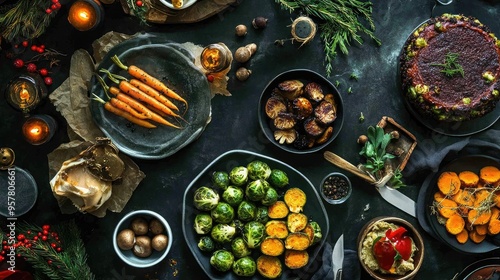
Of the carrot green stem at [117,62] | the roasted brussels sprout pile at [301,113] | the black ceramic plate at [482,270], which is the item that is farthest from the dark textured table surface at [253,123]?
the black ceramic plate at [482,270]

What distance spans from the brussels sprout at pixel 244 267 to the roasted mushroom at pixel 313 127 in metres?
0.94

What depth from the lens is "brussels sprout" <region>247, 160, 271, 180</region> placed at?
4.50 m

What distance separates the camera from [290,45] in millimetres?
4660

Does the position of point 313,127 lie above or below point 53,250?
above

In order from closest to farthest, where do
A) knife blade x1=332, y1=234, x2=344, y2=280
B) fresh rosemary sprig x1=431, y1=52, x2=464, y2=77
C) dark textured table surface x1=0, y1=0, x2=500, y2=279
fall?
1. fresh rosemary sprig x1=431, y1=52, x2=464, y2=77
2. knife blade x1=332, y1=234, x2=344, y2=280
3. dark textured table surface x1=0, y1=0, x2=500, y2=279

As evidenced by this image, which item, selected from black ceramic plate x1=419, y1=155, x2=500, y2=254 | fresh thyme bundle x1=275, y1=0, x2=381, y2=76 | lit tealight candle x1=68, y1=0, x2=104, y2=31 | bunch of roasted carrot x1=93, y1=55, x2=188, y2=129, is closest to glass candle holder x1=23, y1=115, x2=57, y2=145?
bunch of roasted carrot x1=93, y1=55, x2=188, y2=129

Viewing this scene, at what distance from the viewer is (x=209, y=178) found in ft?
15.0

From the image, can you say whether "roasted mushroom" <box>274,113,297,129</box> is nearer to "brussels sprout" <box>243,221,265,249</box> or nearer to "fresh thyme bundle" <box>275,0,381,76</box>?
"fresh thyme bundle" <box>275,0,381,76</box>

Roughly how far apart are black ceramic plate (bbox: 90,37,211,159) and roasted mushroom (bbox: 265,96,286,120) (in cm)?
40

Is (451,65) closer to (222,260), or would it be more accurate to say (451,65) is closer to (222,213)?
(222,213)

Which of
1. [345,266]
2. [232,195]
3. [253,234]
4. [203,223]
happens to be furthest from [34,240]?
[345,266]

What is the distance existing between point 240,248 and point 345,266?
2.34 feet

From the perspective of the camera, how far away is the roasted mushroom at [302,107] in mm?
4484

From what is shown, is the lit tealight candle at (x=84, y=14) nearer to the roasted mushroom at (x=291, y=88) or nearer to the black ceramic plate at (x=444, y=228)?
the roasted mushroom at (x=291, y=88)
